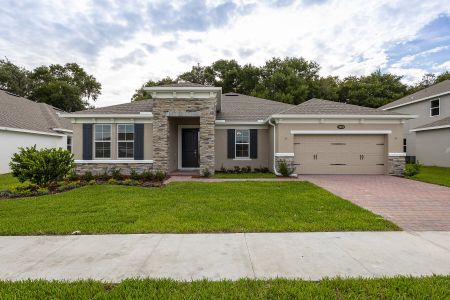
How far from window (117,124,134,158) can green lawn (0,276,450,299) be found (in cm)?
1077

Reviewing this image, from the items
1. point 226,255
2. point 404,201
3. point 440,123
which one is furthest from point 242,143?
point 440,123

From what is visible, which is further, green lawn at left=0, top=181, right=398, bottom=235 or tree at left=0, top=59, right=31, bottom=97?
tree at left=0, top=59, right=31, bottom=97

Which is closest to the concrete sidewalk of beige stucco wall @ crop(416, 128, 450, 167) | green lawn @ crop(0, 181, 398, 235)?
green lawn @ crop(0, 181, 398, 235)

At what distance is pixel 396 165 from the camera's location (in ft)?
41.8

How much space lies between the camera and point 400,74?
3303 cm

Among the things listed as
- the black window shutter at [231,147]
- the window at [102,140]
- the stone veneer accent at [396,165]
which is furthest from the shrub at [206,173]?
the stone veneer accent at [396,165]

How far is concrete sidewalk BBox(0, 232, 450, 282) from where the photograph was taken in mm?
3178

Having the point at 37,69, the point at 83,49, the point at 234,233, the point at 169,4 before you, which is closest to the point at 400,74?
the point at 169,4

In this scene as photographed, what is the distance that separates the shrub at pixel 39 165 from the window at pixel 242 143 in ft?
27.5

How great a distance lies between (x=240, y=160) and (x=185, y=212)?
8.95 meters

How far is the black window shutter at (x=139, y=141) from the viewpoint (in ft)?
42.7

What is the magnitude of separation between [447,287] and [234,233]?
2.90 m

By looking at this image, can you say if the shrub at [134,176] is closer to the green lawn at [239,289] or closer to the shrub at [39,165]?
the shrub at [39,165]

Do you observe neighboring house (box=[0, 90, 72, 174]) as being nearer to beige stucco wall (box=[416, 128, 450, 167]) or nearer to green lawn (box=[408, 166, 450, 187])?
green lawn (box=[408, 166, 450, 187])
